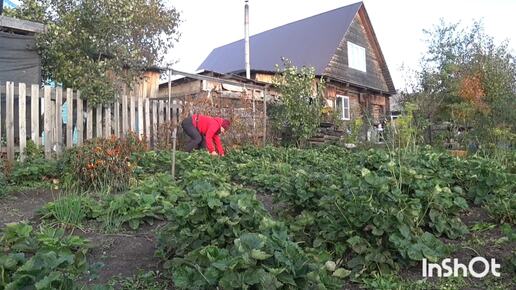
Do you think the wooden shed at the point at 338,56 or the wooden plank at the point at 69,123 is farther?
the wooden shed at the point at 338,56

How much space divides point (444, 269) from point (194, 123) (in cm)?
615

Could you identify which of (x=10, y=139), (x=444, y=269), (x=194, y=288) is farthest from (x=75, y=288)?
(x=10, y=139)

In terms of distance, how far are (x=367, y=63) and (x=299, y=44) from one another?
4.03m

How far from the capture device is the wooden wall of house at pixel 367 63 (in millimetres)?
19766

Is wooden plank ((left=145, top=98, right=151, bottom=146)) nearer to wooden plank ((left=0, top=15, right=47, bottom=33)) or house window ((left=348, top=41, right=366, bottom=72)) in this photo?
wooden plank ((left=0, top=15, right=47, bottom=33))

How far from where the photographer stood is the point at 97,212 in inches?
135

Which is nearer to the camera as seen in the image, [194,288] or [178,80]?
[194,288]

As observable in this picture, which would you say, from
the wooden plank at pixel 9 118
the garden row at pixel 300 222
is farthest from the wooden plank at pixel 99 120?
the garden row at pixel 300 222

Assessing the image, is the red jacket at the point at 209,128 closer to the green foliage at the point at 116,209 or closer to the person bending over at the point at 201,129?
the person bending over at the point at 201,129

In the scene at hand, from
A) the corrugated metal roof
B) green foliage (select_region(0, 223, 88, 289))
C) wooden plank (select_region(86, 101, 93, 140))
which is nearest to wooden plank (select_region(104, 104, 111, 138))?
wooden plank (select_region(86, 101, 93, 140))

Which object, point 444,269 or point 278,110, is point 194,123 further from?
point 444,269

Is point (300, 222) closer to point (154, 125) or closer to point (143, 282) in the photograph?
point (143, 282)

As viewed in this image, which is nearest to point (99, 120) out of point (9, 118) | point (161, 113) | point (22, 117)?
point (22, 117)

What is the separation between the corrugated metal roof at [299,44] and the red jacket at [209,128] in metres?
10.7
